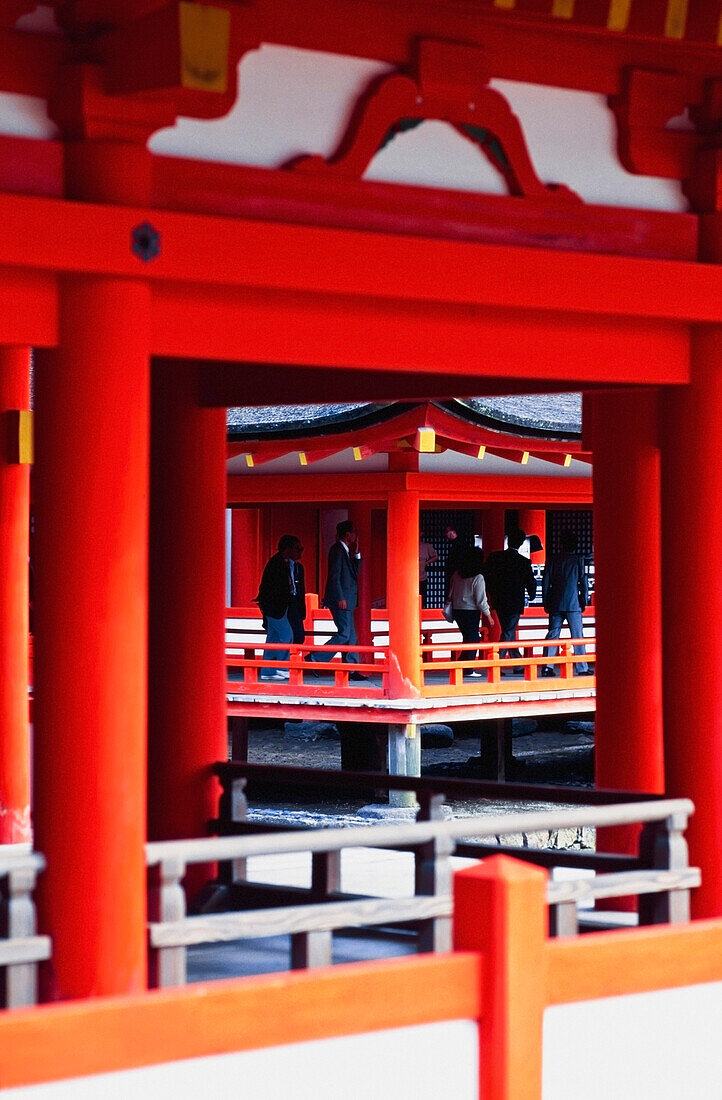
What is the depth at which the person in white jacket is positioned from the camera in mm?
17922

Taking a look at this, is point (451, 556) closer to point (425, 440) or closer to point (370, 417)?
point (425, 440)

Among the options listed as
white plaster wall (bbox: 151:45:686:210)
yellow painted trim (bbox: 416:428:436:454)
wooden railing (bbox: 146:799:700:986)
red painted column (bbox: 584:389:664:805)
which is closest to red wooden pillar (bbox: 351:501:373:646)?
yellow painted trim (bbox: 416:428:436:454)

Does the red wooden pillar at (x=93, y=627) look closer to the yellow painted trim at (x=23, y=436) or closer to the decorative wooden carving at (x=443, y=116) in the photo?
the decorative wooden carving at (x=443, y=116)

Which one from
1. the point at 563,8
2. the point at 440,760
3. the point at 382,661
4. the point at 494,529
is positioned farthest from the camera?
the point at 494,529

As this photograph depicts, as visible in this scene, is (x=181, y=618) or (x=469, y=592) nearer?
(x=181, y=618)

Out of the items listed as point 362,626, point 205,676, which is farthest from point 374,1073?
point 362,626

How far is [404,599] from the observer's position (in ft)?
57.2

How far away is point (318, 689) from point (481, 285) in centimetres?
1240

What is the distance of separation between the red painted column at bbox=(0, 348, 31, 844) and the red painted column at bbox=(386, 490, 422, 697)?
23.4 feet

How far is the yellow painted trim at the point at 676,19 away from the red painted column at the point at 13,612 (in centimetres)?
582

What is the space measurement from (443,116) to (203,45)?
38.0 inches

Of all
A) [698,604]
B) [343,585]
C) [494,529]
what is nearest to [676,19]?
[698,604]

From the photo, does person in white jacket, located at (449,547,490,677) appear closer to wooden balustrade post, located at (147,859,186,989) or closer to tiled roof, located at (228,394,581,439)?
tiled roof, located at (228,394,581,439)

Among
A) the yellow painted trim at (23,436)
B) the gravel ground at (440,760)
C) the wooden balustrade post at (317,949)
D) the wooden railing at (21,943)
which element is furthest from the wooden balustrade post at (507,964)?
the gravel ground at (440,760)
